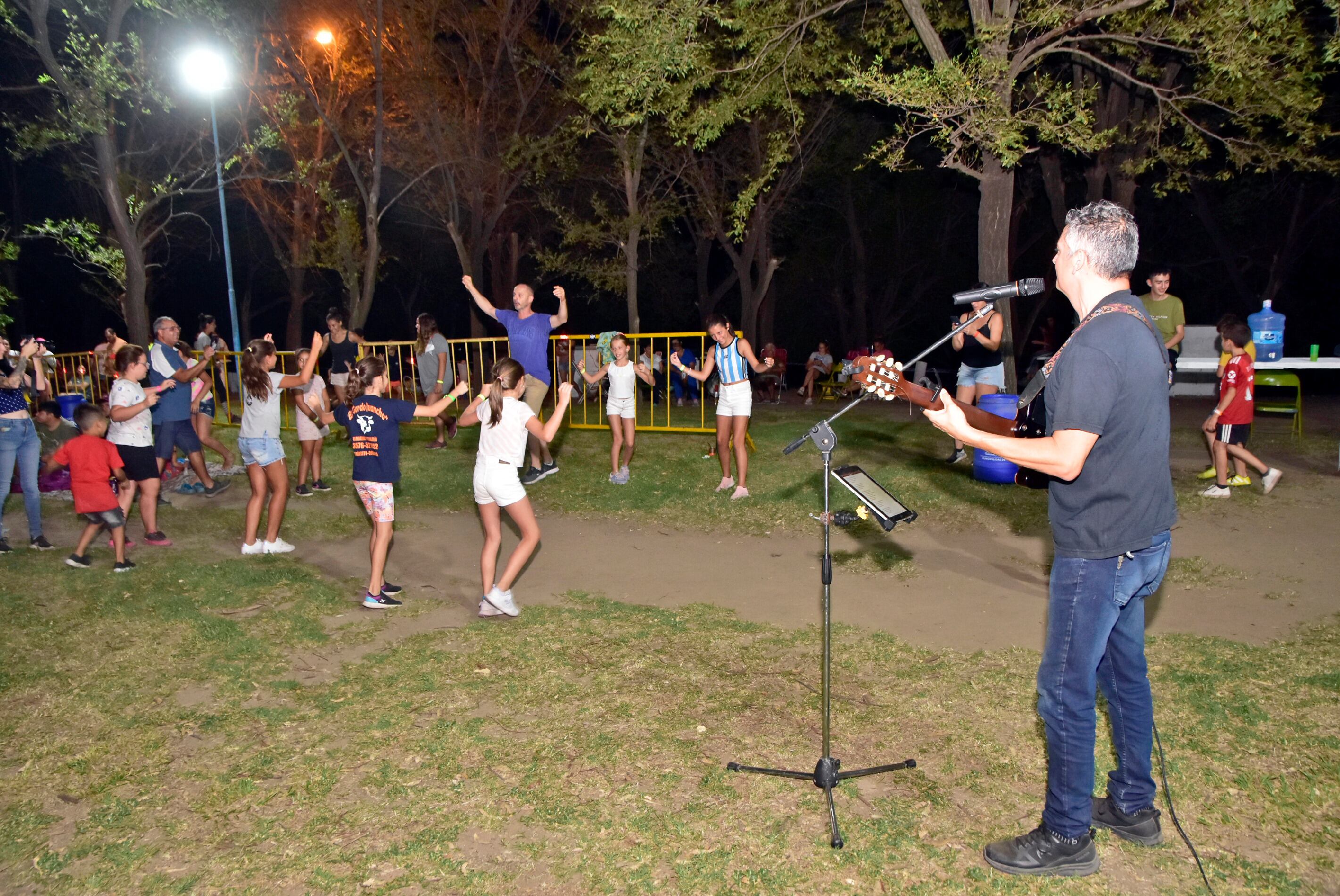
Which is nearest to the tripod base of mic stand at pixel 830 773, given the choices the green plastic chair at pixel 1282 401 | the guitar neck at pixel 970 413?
the guitar neck at pixel 970 413

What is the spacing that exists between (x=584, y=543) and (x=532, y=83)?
1625cm

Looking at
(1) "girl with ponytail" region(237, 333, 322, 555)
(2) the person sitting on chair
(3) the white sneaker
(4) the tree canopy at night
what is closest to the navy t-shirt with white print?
(3) the white sneaker

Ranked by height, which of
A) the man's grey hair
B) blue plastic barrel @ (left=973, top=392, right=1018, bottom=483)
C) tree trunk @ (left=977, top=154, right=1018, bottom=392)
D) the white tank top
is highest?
tree trunk @ (left=977, top=154, right=1018, bottom=392)

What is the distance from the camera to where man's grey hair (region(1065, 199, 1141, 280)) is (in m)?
3.10

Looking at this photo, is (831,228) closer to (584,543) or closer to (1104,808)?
(584,543)

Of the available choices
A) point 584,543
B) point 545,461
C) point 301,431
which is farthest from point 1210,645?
point 301,431

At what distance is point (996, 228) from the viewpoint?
11.9 meters

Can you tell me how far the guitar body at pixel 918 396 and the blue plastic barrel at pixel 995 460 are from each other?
547 centimetres

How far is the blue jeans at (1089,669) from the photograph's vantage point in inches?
123

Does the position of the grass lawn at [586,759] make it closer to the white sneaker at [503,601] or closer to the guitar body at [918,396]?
the white sneaker at [503,601]

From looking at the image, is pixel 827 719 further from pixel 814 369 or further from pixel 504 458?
pixel 814 369

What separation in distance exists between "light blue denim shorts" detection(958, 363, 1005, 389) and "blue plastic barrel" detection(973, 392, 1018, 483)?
14 cm

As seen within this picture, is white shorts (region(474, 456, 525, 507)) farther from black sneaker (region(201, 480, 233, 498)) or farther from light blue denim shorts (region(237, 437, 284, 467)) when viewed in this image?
black sneaker (region(201, 480, 233, 498))

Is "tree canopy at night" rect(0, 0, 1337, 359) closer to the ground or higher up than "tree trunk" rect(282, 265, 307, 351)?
higher up
